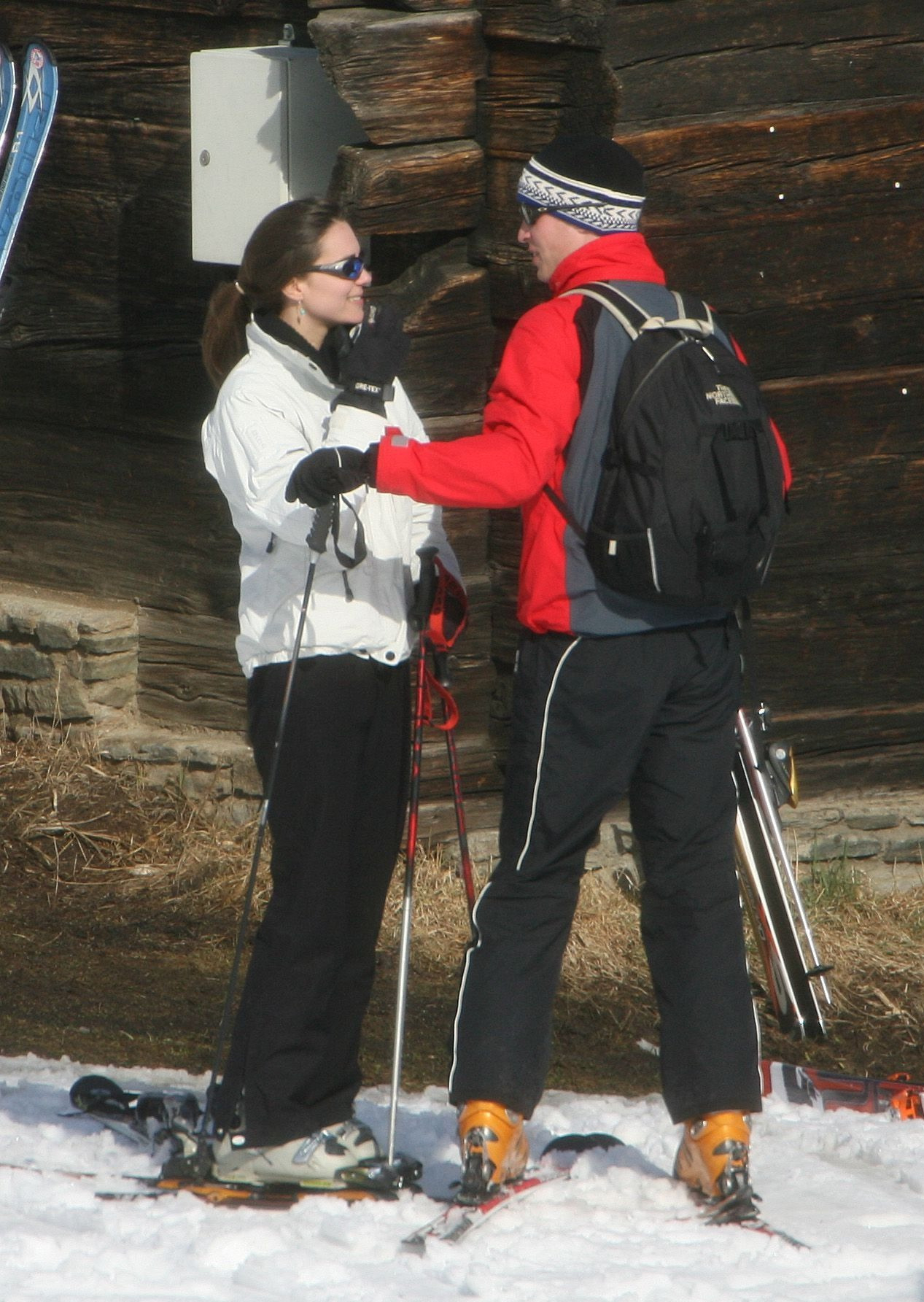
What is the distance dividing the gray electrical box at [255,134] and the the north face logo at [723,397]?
2.36m

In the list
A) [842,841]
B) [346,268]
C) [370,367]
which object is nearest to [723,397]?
[370,367]

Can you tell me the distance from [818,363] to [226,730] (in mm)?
2377

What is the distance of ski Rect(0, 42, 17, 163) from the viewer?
216 inches

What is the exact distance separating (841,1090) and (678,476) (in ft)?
6.37

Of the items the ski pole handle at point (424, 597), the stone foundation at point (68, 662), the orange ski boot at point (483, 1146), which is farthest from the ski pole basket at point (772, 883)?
the stone foundation at point (68, 662)

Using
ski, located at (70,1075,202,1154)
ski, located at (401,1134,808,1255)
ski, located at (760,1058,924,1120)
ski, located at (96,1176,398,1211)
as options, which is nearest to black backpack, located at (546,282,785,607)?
ski, located at (401,1134,808,1255)

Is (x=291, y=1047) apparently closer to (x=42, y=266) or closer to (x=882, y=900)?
(x=882, y=900)

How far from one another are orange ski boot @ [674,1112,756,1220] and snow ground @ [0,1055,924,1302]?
53mm

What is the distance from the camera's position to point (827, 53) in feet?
16.0

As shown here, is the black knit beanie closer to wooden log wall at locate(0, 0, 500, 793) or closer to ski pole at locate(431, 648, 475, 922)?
ski pole at locate(431, 648, 475, 922)

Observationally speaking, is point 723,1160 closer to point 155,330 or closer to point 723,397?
point 723,397

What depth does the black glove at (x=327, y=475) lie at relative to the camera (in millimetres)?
3078

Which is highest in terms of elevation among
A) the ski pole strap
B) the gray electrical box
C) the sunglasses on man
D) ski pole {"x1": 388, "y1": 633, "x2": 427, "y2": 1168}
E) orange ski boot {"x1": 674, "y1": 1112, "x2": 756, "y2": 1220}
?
the gray electrical box

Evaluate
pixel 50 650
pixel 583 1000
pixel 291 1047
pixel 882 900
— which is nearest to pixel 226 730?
pixel 50 650
